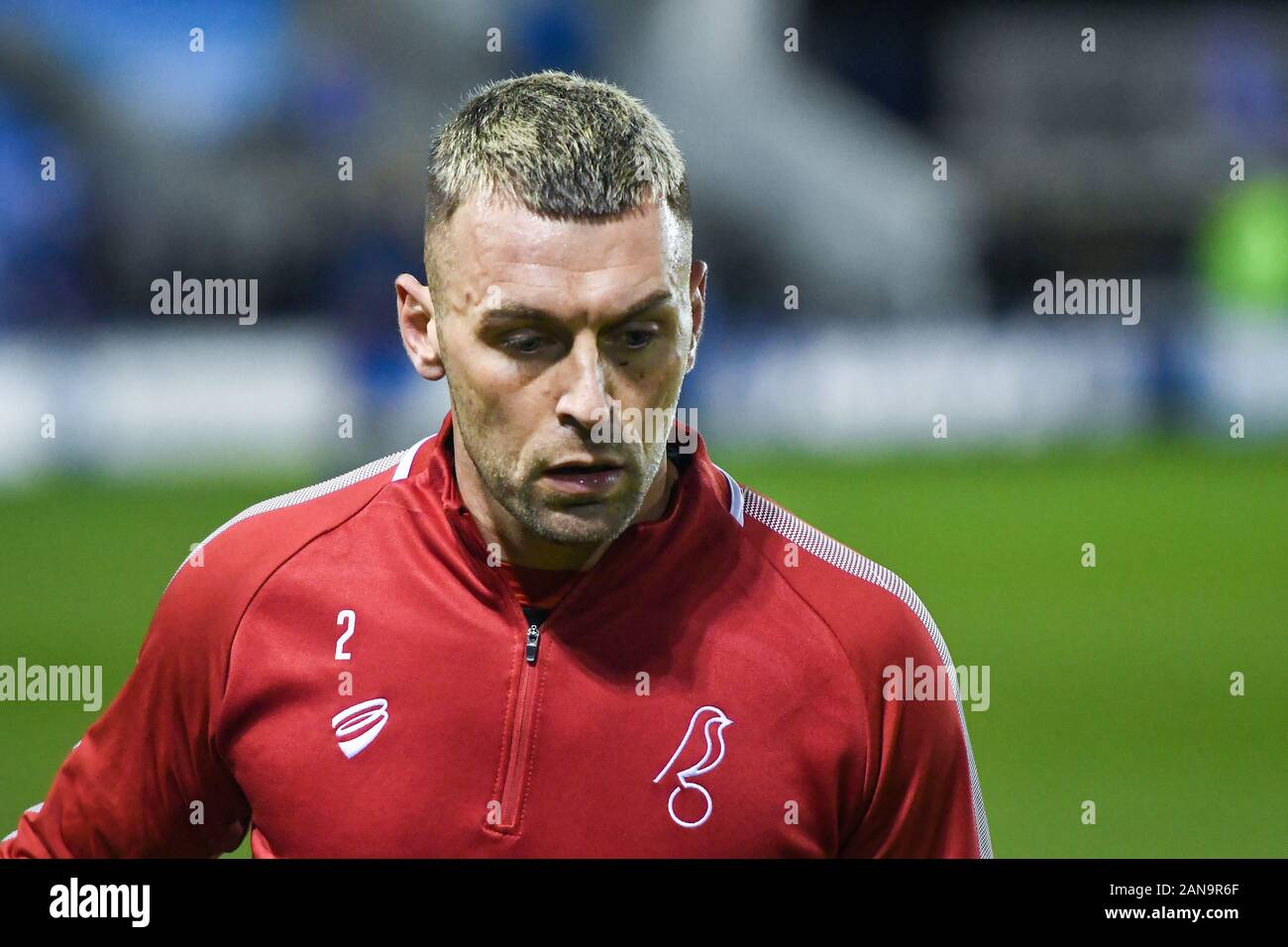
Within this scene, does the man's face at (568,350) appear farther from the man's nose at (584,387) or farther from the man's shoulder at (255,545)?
the man's shoulder at (255,545)

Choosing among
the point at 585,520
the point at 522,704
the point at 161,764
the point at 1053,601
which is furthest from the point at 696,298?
the point at 1053,601

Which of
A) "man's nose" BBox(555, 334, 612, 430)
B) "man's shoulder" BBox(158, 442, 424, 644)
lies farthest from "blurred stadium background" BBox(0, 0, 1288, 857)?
"man's nose" BBox(555, 334, 612, 430)

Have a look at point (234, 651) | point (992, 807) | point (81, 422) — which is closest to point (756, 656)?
point (234, 651)

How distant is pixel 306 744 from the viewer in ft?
9.07

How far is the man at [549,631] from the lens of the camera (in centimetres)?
263

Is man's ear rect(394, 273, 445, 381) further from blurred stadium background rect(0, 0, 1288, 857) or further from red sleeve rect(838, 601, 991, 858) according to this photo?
blurred stadium background rect(0, 0, 1288, 857)

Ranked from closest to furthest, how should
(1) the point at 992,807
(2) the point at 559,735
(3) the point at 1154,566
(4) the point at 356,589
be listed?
(2) the point at 559,735 < (4) the point at 356,589 < (1) the point at 992,807 < (3) the point at 1154,566

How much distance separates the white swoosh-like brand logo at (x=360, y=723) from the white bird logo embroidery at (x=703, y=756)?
49 cm

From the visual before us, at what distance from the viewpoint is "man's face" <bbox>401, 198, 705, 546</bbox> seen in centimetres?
259

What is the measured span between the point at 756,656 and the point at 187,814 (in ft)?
3.63

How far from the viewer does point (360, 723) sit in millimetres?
2758

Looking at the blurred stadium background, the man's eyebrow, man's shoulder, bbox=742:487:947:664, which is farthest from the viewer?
the blurred stadium background

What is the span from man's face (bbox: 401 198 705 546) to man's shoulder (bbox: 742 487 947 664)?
0.33 metres

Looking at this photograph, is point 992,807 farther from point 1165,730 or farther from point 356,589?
point 356,589
